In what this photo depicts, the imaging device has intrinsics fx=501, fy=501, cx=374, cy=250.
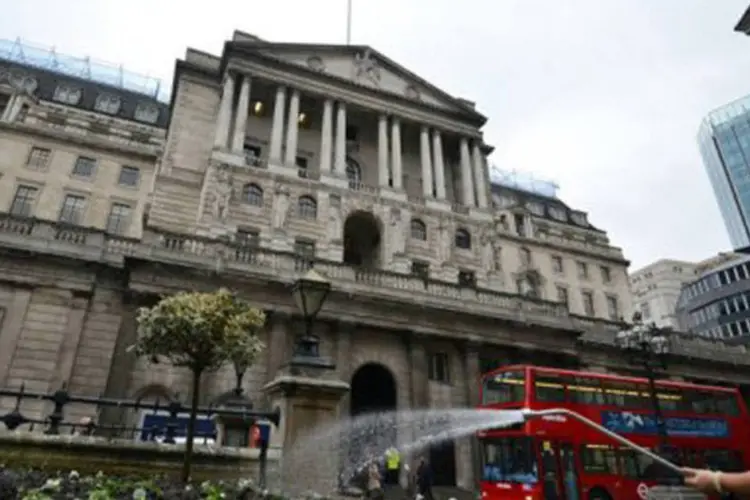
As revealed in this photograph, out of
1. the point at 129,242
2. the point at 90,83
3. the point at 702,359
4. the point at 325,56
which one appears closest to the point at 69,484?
the point at 129,242

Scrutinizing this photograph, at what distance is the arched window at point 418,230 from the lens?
101 feet

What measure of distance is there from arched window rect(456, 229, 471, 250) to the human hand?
29127mm

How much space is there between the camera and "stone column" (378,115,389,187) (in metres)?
32.2

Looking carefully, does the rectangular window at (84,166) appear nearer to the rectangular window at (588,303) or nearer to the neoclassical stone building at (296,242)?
the neoclassical stone building at (296,242)

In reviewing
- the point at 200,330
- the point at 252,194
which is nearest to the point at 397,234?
the point at 252,194

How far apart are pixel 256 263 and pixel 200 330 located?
11.7m

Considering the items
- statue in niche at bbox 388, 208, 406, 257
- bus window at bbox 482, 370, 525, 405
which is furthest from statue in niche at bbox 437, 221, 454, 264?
bus window at bbox 482, 370, 525, 405

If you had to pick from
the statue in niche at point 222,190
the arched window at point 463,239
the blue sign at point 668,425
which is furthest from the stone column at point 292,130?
the blue sign at point 668,425

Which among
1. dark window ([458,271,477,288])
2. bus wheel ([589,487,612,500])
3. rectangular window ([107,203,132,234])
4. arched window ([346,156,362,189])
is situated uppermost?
arched window ([346,156,362,189])

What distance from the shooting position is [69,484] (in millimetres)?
6805

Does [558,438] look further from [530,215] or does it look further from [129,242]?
[530,215]

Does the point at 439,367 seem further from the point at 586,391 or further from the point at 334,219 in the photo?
the point at 334,219

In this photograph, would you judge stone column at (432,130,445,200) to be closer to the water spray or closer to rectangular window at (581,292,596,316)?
rectangular window at (581,292,596,316)

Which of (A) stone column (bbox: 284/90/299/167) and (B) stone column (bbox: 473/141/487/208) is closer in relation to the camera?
(A) stone column (bbox: 284/90/299/167)
